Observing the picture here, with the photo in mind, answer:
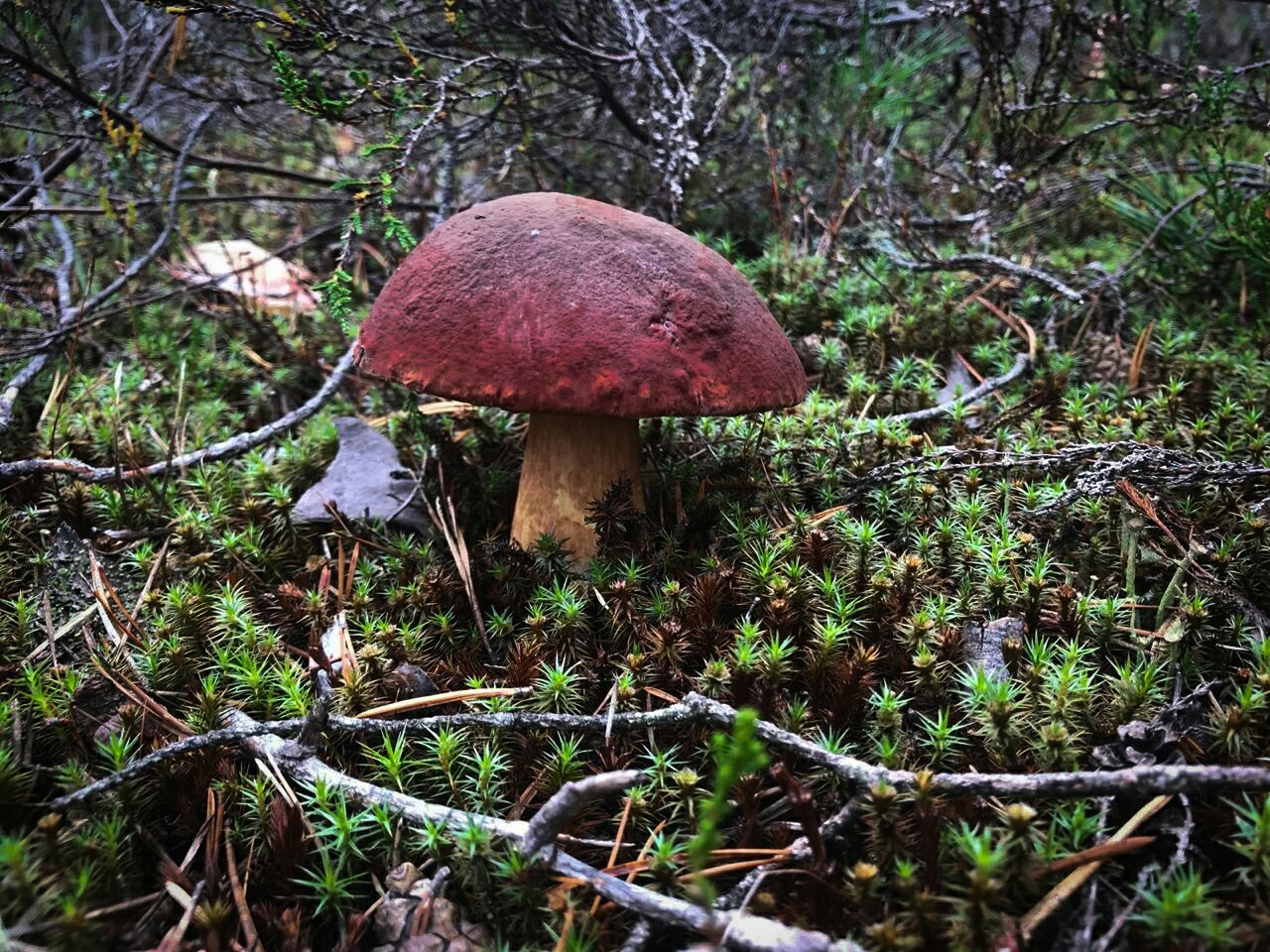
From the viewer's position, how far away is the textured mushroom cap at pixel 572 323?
5.85 feet

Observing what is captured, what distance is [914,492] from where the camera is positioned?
235 cm

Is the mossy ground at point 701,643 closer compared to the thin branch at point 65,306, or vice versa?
the mossy ground at point 701,643

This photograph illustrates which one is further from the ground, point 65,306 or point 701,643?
point 65,306

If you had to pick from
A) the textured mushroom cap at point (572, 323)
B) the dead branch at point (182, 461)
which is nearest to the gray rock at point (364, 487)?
the dead branch at point (182, 461)

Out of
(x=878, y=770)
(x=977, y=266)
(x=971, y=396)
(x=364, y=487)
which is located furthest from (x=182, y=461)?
(x=977, y=266)

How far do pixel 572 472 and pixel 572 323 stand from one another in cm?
58

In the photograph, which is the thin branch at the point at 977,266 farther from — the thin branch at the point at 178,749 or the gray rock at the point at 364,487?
the thin branch at the point at 178,749

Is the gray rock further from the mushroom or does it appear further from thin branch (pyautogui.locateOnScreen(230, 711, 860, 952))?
thin branch (pyautogui.locateOnScreen(230, 711, 860, 952))

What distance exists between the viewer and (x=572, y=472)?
226cm

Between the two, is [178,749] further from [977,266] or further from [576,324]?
[977,266]

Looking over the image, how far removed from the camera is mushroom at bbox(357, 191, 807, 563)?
1.78 meters

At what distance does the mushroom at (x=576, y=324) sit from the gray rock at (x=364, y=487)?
24.5 inches

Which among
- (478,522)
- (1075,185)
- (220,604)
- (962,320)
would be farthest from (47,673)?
(1075,185)

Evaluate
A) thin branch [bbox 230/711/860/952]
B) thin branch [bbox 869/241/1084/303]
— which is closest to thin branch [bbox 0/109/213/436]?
thin branch [bbox 230/711/860/952]
